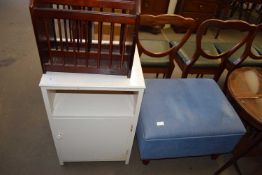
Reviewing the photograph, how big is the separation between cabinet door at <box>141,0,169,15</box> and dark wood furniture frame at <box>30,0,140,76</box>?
1944 millimetres

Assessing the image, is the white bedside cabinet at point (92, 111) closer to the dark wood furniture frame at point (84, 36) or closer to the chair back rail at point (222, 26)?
the dark wood furniture frame at point (84, 36)

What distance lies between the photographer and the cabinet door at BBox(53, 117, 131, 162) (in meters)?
1.15

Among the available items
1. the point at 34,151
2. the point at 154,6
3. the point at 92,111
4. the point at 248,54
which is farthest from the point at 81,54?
the point at 154,6

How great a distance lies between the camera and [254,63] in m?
1.95

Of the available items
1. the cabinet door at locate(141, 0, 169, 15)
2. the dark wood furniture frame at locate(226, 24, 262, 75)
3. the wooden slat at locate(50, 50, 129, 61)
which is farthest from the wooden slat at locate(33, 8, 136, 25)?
the cabinet door at locate(141, 0, 169, 15)

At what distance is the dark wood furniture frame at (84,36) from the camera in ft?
2.70

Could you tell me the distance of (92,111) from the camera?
3.74 ft

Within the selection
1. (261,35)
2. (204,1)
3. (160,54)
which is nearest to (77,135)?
(160,54)

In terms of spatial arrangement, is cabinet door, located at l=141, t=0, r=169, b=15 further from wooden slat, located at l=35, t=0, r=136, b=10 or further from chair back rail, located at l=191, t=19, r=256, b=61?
wooden slat, located at l=35, t=0, r=136, b=10

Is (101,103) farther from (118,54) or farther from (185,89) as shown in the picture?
(185,89)

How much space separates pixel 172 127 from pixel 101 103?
43cm

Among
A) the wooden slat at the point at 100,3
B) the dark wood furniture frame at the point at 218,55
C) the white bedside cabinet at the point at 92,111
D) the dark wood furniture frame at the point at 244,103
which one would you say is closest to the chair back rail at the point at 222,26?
→ the dark wood furniture frame at the point at 218,55

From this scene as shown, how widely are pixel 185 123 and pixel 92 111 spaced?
544 millimetres

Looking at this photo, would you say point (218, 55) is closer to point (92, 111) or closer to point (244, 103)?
point (244, 103)
